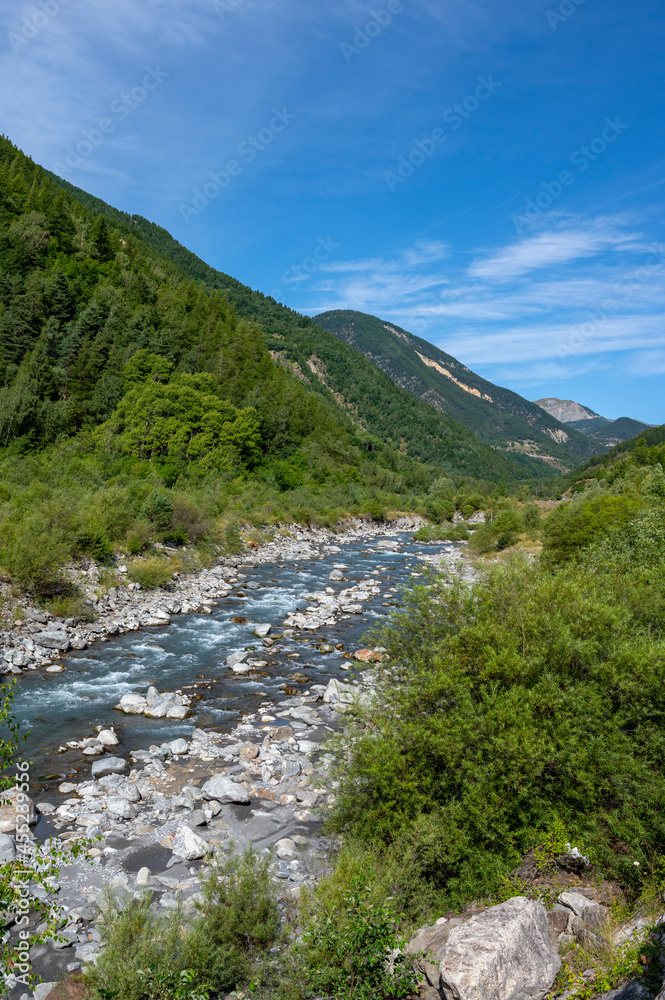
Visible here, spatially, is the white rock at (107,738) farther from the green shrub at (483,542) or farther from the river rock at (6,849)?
the green shrub at (483,542)

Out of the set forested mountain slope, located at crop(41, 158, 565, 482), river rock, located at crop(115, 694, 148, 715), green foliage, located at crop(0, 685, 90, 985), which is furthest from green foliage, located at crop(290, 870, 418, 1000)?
forested mountain slope, located at crop(41, 158, 565, 482)

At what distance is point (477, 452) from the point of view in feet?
547

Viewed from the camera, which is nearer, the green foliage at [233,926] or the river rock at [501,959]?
the river rock at [501,959]

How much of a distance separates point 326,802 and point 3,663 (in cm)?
943

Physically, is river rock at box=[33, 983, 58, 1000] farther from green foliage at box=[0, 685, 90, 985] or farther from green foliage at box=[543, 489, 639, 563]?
green foliage at box=[543, 489, 639, 563]

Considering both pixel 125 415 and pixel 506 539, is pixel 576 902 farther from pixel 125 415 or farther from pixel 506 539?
pixel 125 415

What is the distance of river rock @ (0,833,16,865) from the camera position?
21.5 ft

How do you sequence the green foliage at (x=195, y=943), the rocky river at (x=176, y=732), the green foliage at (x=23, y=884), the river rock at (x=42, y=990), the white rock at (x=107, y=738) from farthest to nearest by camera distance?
the white rock at (x=107, y=738), the rocky river at (x=176, y=732), the river rock at (x=42, y=990), the green foliage at (x=195, y=943), the green foliage at (x=23, y=884)

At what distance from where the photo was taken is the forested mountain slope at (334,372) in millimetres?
125000

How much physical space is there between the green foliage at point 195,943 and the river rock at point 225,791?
8.90ft

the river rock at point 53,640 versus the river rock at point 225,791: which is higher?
the river rock at point 225,791

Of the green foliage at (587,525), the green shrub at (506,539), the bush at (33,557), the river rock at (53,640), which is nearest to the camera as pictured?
the river rock at (53,640)

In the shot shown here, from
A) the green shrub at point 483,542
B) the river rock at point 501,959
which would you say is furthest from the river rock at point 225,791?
the green shrub at point 483,542

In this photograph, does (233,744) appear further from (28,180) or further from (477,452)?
(477,452)
